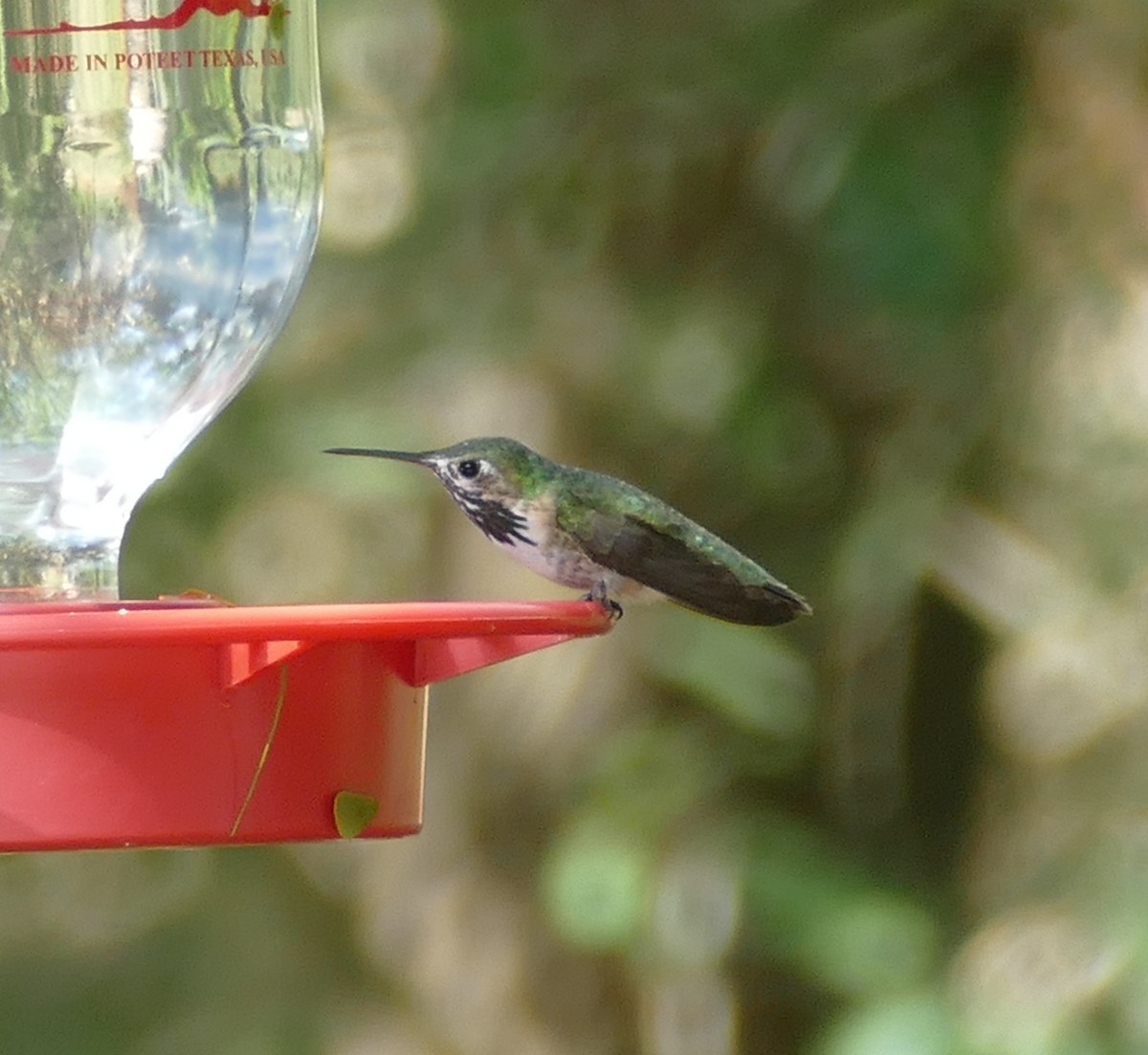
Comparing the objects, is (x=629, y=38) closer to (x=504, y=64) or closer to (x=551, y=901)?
(x=504, y=64)

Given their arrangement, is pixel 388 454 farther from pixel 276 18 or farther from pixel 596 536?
pixel 276 18

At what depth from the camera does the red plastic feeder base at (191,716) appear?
5.90 ft

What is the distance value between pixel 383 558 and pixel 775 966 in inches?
47.6

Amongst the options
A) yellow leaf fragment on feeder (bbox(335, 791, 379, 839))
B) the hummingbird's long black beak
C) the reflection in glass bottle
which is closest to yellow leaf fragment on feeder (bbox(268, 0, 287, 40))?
the reflection in glass bottle

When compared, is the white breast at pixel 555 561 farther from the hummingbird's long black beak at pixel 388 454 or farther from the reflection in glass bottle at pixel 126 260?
the reflection in glass bottle at pixel 126 260

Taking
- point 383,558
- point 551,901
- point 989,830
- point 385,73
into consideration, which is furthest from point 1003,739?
point 385,73

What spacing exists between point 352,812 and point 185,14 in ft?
2.63

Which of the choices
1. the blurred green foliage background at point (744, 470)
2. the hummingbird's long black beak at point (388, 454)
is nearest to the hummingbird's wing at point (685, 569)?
the hummingbird's long black beak at point (388, 454)

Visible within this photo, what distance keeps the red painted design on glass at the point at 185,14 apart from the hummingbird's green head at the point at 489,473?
0.70 m

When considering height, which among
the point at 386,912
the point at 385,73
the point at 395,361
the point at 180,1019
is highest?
the point at 385,73

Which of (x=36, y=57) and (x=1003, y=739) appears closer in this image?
(x=36, y=57)

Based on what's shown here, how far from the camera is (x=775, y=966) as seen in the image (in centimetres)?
459

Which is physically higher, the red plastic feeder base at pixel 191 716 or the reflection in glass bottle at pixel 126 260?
the reflection in glass bottle at pixel 126 260

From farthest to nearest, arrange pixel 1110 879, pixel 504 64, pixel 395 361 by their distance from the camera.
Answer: pixel 395 361 < pixel 504 64 < pixel 1110 879
